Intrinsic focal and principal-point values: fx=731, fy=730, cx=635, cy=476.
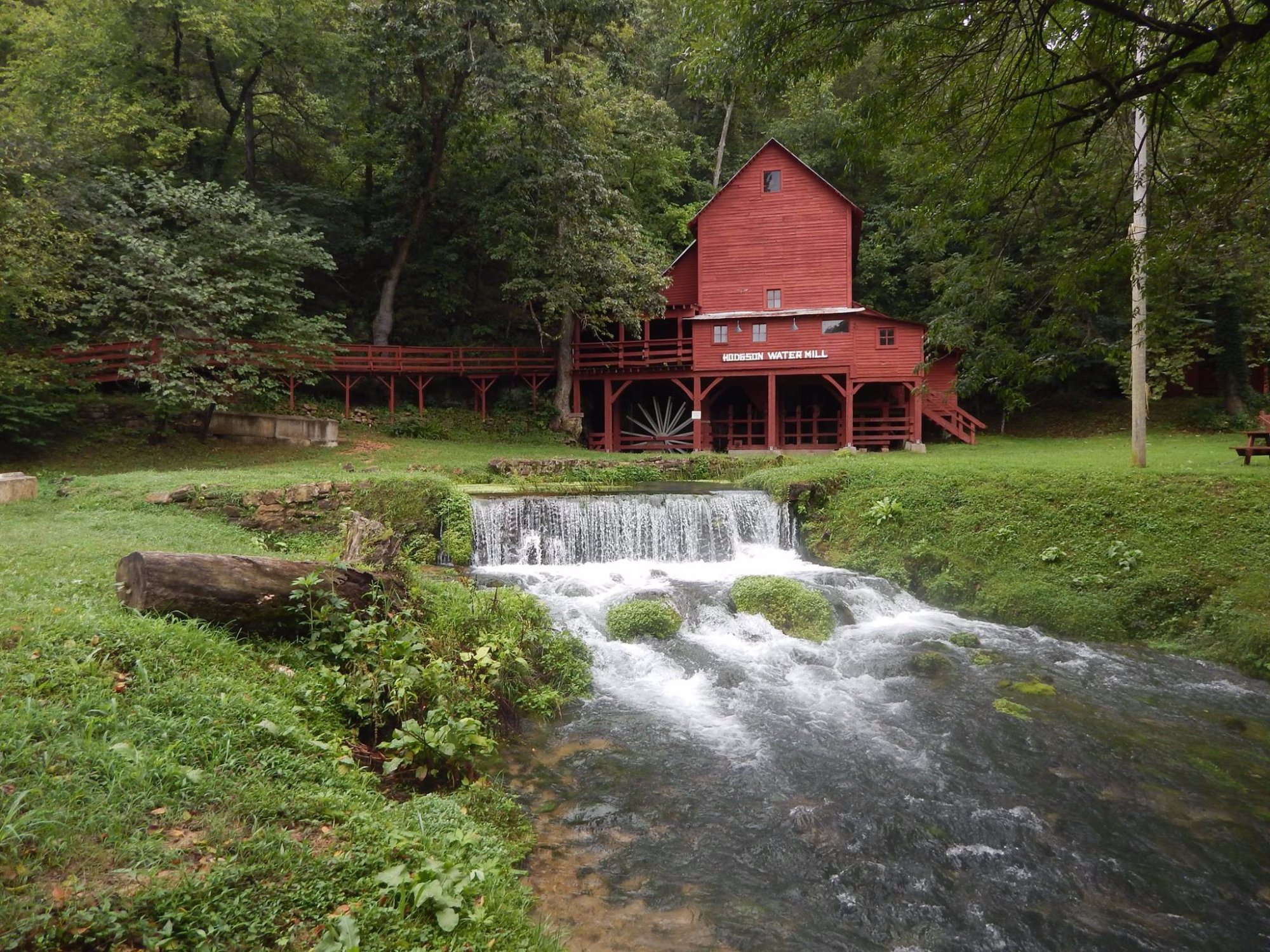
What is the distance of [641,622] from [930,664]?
3.50 m

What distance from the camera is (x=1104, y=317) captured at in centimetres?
2862

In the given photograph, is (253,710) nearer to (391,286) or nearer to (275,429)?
(275,429)

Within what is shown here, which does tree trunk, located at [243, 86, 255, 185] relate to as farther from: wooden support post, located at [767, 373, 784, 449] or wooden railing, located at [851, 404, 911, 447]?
wooden railing, located at [851, 404, 911, 447]

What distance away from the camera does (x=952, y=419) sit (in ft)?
90.7

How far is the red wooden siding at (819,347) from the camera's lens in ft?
84.2

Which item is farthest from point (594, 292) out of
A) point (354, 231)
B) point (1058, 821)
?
point (1058, 821)

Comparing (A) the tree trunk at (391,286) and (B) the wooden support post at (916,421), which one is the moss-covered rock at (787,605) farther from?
(A) the tree trunk at (391,286)

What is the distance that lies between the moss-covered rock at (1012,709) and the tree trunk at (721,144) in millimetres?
33466

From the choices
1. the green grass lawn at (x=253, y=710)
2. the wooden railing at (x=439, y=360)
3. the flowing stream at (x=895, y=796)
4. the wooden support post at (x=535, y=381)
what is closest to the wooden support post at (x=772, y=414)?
the wooden railing at (x=439, y=360)

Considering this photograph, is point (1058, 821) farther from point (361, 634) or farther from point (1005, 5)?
point (1005, 5)

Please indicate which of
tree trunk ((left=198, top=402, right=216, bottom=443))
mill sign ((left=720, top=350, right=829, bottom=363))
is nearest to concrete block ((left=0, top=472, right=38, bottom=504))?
tree trunk ((left=198, top=402, right=216, bottom=443))

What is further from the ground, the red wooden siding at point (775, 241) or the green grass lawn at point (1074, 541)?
the red wooden siding at point (775, 241)

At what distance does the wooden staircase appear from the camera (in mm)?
27094

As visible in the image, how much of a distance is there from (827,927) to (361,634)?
14.1ft
